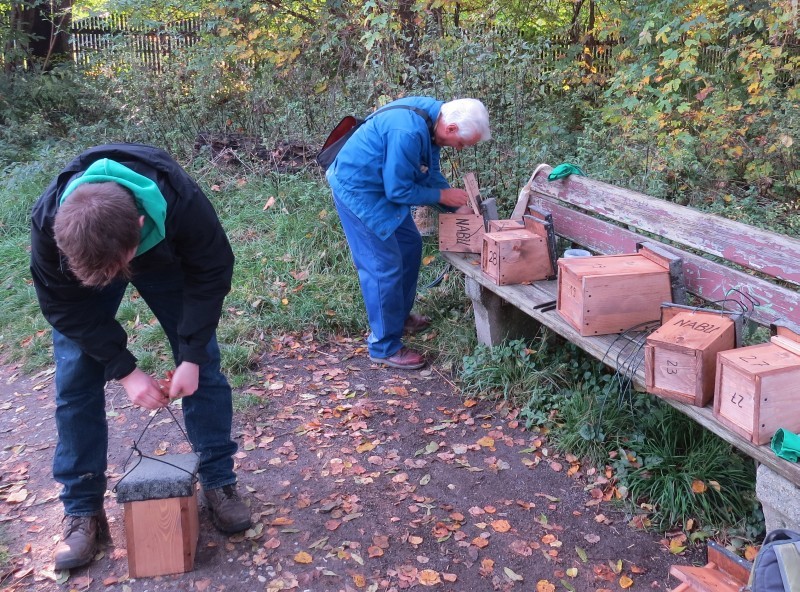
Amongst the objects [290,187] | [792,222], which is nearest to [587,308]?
[792,222]

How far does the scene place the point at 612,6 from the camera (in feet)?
28.5

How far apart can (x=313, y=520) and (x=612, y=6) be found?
7.71 m

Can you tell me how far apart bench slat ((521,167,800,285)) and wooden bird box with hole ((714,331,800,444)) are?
0.59 m

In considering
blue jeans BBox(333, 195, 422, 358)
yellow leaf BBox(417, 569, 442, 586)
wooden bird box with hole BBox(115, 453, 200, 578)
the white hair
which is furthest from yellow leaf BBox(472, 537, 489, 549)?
the white hair

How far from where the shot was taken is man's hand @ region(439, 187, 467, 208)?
4496 mm

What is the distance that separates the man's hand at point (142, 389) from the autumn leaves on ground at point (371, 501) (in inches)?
28.6

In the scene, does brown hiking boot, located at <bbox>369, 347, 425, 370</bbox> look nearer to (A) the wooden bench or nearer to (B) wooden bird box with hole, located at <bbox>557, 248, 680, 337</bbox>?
(A) the wooden bench

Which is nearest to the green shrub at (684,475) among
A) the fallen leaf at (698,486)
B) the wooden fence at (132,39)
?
the fallen leaf at (698,486)

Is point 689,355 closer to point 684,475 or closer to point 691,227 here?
point 684,475

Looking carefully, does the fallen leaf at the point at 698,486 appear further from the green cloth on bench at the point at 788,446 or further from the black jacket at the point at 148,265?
the black jacket at the point at 148,265

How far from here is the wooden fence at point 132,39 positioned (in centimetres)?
987

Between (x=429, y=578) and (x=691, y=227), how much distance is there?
2.04 metres

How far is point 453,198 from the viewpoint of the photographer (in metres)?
4.54

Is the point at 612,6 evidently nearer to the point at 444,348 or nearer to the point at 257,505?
the point at 444,348
